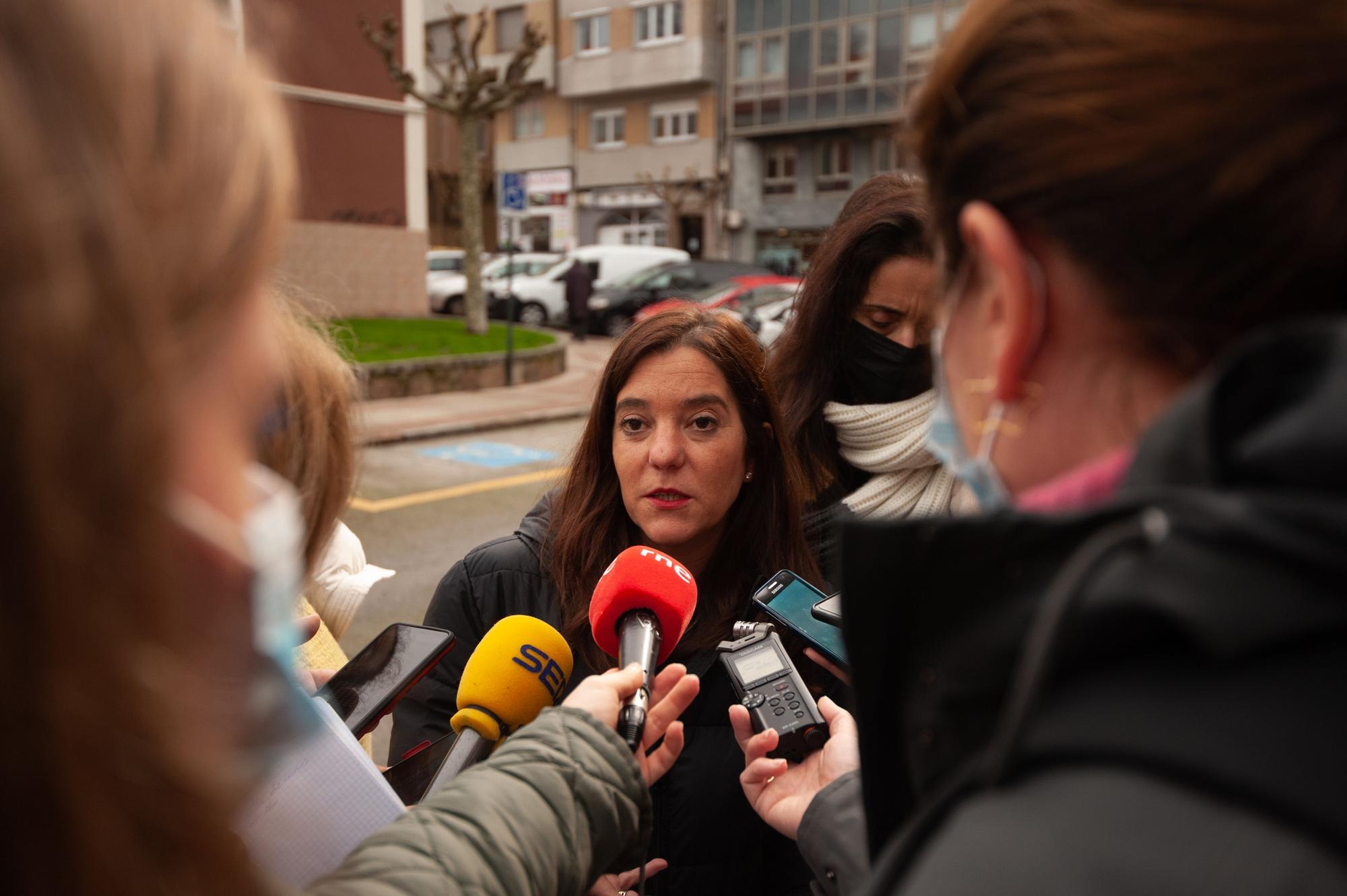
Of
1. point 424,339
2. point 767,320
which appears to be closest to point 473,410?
point 424,339

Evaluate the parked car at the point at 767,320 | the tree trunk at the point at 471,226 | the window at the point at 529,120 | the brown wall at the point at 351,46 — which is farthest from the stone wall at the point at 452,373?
the window at the point at 529,120

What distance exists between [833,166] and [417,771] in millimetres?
31930

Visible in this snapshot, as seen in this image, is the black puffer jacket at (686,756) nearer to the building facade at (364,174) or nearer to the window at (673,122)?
the building facade at (364,174)

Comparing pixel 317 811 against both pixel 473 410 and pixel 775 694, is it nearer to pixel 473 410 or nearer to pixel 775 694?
pixel 775 694

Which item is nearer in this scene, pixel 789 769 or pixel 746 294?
pixel 789 769

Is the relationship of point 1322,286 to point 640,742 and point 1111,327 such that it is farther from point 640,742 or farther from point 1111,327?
point 640,742

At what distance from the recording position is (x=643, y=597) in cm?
178

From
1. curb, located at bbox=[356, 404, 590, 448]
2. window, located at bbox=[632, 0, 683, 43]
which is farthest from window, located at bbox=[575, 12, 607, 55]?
curb, located at bbox=[356, 404, 590, 448]

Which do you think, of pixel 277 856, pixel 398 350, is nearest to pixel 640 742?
pixel 277 856

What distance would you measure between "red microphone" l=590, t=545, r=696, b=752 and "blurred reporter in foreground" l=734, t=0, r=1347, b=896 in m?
0.76

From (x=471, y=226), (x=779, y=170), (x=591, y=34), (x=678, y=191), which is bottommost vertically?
(x=471, y=226)

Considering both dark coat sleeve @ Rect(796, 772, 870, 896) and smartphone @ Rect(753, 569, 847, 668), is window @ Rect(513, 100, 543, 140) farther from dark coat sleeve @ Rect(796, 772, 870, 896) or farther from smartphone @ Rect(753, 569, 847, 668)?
dark coat sleeve @ Rect(796, 772, 870, 896)

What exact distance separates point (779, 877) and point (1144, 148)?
1.68m

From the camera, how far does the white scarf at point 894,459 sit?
2.70m
